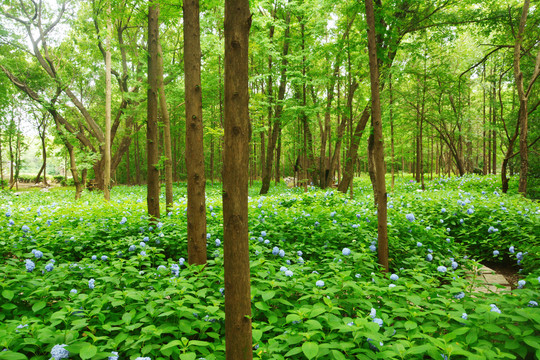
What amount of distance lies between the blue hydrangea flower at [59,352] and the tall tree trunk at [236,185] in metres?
0.95

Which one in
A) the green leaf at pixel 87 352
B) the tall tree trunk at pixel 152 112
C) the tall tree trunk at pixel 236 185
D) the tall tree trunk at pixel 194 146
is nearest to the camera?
the tall tree trunk at pixel 236 185

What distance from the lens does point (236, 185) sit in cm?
139

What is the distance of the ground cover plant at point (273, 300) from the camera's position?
1.68 metres

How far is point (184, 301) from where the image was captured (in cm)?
214

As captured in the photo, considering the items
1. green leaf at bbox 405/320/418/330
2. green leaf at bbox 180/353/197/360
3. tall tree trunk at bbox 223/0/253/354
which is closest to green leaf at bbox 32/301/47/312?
green leaf at bbox 180/353/197/360

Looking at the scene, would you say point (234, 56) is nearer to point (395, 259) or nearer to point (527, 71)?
point (395, 259)

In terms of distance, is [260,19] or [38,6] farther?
[38,6]

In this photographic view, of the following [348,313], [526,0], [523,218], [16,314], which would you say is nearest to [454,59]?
[526,0]

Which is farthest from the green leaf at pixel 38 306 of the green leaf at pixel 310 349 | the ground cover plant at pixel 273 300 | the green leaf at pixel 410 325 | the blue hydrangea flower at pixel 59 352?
the green leaf at pixel 410 325

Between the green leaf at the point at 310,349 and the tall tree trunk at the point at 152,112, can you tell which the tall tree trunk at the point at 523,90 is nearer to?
the tall tree trunk at the point at 152,112

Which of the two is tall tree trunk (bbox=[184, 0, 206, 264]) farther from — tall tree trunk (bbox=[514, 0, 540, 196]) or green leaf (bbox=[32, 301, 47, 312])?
tall tree trunk (bbox=[514, 0, 540, 196])

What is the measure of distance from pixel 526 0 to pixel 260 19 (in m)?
7.88

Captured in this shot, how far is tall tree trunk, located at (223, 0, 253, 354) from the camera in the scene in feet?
4.51

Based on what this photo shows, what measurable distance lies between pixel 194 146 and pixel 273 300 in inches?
77.3
